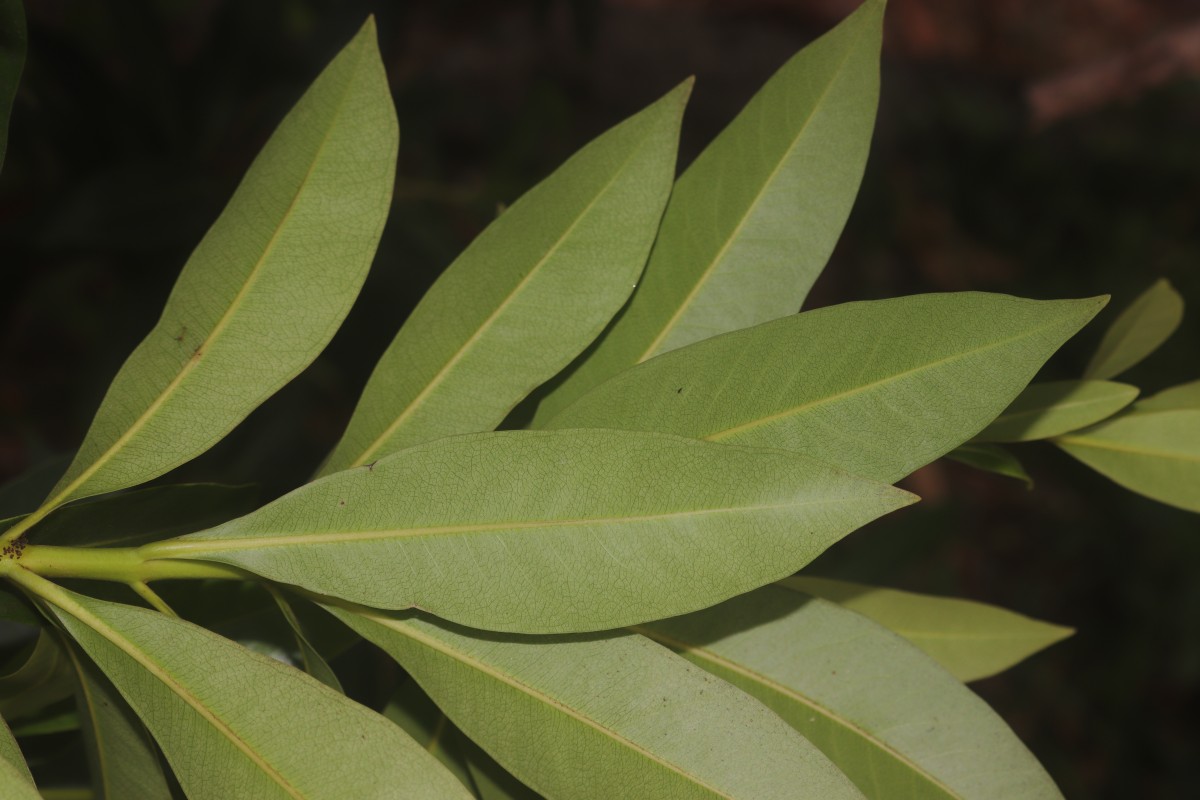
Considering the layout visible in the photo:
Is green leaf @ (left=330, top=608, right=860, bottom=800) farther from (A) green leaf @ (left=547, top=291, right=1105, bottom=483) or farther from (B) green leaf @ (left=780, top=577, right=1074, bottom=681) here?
(B) green leaf @ (left=780, top=577, right=1074, bottom=681)

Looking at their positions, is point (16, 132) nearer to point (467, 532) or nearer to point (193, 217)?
point (193, 217)

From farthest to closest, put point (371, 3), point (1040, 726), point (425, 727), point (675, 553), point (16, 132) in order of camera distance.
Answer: point (1040, 726)
point (371, 3)
point (16, 132)
point (425, 727)
point (675, 553)

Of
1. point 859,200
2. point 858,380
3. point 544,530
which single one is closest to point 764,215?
point 858,380

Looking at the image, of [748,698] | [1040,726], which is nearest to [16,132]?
[748,698]

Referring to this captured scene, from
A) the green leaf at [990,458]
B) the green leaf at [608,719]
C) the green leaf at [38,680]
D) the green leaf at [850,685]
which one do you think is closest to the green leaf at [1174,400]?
the green leaf at [990,458]

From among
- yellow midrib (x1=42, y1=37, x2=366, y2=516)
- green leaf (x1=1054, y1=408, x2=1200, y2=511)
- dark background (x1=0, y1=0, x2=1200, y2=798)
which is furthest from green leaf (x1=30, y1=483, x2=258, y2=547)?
dark background (x1=0, y1=0, x2=1200, y2=798)

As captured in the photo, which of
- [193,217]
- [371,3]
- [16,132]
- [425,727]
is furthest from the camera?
[371,3]

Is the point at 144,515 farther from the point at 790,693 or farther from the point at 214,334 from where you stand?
the point at 790,693
